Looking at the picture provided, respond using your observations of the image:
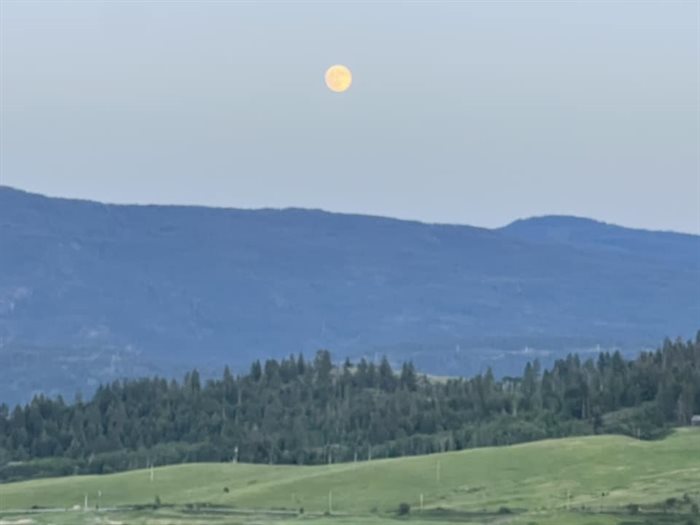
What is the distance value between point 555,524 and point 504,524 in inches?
273

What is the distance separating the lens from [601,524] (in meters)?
194

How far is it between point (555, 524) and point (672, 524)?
1009 centimetres

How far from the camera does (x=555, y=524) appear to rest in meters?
193

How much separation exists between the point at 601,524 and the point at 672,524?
20.2 ft

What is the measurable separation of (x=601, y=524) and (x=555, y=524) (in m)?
3.93

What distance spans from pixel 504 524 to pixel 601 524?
929 cm

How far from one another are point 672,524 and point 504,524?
1436 centimetres

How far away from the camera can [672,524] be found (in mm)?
194625

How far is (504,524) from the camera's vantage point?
199m
